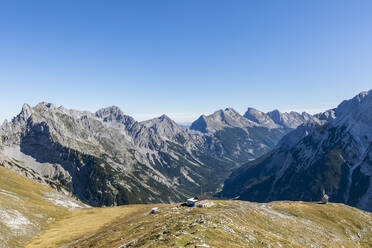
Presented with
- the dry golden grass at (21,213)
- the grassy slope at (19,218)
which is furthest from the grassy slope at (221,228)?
the dry golden grass at (21,213)

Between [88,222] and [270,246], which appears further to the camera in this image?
[88,222]

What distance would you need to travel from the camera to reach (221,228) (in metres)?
49.6

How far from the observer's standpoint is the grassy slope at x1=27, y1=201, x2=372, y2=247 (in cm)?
4526

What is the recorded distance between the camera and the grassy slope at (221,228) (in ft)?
148

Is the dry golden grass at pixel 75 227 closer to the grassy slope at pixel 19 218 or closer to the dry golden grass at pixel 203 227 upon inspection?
the dry golden grass at pixel 203 227

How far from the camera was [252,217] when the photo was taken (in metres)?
78.5

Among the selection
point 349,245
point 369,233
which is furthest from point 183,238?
point 369,233

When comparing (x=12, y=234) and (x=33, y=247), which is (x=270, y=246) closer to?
(x=33, y=247)

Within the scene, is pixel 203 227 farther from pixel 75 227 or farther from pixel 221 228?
pixel 75 227

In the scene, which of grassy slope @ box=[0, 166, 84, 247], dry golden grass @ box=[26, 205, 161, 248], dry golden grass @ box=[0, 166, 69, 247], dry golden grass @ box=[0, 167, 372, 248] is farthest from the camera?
dry golden grass @ box=[26, 205, 161, 248]

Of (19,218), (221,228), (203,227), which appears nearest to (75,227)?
(19,218)

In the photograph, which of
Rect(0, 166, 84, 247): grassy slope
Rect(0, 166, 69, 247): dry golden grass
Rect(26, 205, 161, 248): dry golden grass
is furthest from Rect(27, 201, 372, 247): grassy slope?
Rect(0, 166, 69, 247): dry golden grass

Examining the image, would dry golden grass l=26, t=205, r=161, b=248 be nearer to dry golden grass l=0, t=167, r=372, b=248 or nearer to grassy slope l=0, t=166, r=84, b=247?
dry golden grass l=0, t=167, r=372, b=248

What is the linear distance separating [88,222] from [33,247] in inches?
1177
